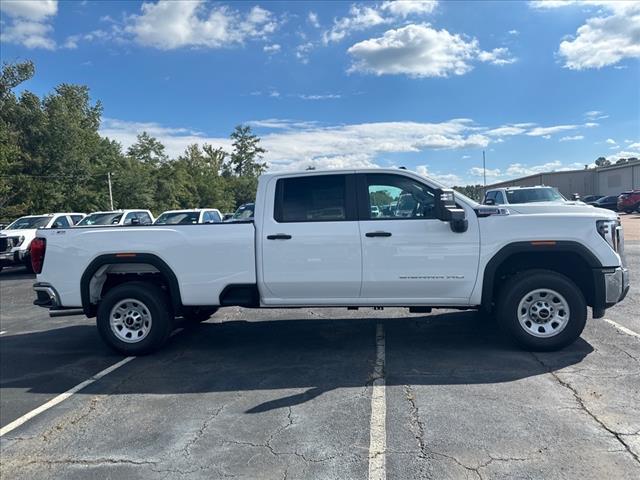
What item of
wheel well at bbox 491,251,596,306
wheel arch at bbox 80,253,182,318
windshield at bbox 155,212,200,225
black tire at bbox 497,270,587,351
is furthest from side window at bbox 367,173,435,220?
windshield at bbox 155,212,200,225

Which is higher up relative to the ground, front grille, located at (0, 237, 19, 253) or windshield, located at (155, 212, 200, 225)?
windshield, located at (155, 212, 200, 225)

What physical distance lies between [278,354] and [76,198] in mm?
38027

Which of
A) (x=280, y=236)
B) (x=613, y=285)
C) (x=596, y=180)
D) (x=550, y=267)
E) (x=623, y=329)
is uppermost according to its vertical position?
(x=596, y=180)

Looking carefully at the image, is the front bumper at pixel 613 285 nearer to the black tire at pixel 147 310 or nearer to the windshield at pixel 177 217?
the black tire at pixel 147 310

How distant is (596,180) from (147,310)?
204ft

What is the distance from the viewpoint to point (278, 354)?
5996 mm

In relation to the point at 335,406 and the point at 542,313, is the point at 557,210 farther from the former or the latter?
the point at 335,406

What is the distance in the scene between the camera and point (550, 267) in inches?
227

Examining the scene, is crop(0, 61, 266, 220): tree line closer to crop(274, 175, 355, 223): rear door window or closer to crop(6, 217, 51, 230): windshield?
crop(6, 217, 51, 230): windshield

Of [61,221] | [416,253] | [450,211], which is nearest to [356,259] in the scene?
[416,253]

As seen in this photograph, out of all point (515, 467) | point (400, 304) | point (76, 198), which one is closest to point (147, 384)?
point (400, 304)

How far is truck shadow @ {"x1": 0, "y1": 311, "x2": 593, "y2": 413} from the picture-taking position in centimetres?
501

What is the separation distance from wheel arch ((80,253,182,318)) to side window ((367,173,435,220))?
2.42m

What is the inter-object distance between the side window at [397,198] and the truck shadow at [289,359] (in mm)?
1573
